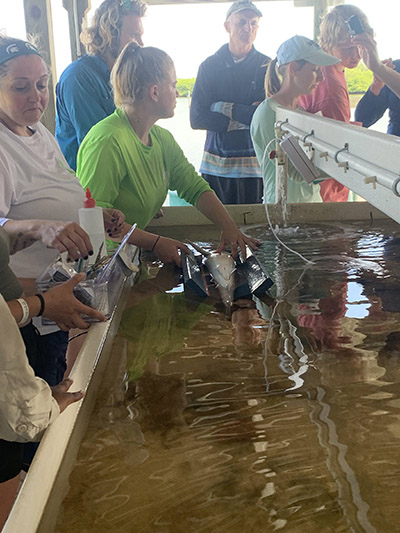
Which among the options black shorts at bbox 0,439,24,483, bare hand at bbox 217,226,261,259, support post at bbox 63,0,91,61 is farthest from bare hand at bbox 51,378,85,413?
support post at bbox 63,0,91,61

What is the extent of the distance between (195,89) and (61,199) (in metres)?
2.13

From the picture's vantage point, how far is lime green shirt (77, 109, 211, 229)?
181 centimetres

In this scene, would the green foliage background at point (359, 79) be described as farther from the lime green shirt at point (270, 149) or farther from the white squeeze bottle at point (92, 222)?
the white squeeze bottle at point (92, 222)

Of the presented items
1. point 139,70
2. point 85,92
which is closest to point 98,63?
point 85,92

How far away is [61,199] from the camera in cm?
151

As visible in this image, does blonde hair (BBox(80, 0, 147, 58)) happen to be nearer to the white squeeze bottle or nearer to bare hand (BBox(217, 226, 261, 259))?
bare hand (BBox(217, 226, 261, 259))

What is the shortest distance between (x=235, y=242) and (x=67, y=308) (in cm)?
84

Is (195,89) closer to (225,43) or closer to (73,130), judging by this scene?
(225,43)

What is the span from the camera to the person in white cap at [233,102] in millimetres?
3352

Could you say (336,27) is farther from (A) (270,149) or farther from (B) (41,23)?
(B) (41,23)

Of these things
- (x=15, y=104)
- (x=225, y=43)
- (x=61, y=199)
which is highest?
(x=225, y=43)

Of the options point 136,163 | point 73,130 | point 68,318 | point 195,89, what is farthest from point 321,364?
point 195,89

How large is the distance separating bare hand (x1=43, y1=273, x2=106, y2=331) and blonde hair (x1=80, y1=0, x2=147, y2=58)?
1693 millimetres

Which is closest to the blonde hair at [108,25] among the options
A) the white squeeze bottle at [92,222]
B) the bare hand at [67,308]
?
the white squeeze bottle at [92,222]
